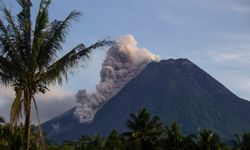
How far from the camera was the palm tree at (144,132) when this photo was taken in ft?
314

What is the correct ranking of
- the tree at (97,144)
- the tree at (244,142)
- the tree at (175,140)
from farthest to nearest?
the tree at (97,144) → the tree at (244,142) → the tree at (175,140)

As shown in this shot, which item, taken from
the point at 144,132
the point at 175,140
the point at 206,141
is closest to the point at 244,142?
the point at 206,141

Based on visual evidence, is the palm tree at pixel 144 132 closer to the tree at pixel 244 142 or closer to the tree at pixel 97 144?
the tree at pixel 244 142

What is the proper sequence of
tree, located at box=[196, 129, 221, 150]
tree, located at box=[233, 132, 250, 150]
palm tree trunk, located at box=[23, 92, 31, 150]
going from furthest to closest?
tree, located at box=[233, 132, 250, 150]
tree, located at box=[196, 129, 221, 150]
palm tree trunk, located at box=[23, 92, 31, 150]

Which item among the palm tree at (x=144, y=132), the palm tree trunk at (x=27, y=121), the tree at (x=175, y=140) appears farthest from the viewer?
the palm tree at (x=144, y=132)

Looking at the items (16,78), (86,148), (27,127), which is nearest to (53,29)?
(16,78)

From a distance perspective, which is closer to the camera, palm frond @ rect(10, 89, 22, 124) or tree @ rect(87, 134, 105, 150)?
palm frond @ rect(10, 89, 22, 124)

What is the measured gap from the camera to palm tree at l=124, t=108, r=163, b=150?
95.6 metres

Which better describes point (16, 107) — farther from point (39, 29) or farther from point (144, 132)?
point (144, 132)

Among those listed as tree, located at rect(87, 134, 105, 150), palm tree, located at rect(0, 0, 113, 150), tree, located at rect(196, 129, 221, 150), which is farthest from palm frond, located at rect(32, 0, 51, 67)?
tree, located at rect(87, 134, 105, 150)

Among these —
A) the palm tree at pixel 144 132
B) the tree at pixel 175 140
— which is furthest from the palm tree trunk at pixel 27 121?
the tree at pixel 175 140

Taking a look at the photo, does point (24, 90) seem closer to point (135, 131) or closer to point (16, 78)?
point (16, 78)

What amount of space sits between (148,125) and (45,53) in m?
76.6

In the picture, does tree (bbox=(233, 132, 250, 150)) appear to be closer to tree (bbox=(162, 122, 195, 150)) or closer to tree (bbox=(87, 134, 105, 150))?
tree (bbox=(162, 122, 195, 150))
